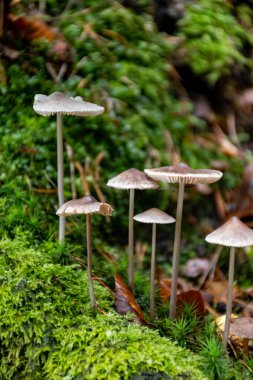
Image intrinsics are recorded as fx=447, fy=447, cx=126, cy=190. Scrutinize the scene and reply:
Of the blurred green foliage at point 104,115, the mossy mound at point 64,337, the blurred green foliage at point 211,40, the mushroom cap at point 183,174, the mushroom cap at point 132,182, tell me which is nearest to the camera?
the mossy mound at point 64,337

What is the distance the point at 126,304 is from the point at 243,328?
1.85 ft

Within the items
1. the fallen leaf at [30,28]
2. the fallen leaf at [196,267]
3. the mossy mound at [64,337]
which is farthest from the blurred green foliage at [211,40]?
the mossy mound at [64,337]

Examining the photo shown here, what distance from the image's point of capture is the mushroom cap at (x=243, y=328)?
2.04 meters

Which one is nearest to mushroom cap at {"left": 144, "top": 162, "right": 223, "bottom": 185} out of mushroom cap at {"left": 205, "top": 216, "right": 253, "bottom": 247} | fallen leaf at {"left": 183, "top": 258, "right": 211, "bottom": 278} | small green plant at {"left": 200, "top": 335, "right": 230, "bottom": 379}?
mushroom cap at {"left": 205, "top": 216, "right": 253, "bottom": 247}

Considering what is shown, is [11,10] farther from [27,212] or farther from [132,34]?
[27,212]

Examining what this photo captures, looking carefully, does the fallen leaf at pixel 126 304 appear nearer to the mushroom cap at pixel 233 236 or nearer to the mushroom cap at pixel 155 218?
the mushroom cap at pixel 155 218

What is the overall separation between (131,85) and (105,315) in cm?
187

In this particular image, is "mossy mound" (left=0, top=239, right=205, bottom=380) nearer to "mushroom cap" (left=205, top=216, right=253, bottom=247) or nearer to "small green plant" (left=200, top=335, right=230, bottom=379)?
"small green plant" (left=200, top=335, right=230, bottom=379)

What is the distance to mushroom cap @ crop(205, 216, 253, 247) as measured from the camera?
191cm

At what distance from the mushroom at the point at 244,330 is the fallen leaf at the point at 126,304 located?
0.42 metres

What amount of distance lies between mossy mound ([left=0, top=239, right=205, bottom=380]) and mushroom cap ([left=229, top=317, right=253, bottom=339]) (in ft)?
0.95

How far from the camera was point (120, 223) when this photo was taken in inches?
122

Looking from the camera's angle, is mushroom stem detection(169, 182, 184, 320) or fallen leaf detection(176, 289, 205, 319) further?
fallen leaf detection(176, 289, 205, 319)

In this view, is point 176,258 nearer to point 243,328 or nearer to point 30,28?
point 243,328
